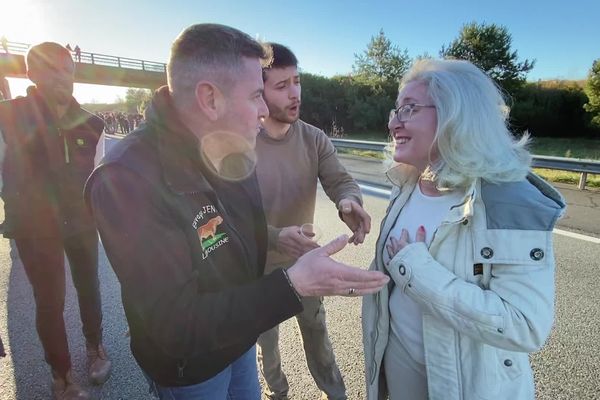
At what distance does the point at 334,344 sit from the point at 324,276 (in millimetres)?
2073

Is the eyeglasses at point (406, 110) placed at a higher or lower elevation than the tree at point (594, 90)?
lower

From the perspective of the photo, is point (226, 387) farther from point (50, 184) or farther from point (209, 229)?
point (50, 184)

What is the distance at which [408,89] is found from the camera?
1690 millimetres

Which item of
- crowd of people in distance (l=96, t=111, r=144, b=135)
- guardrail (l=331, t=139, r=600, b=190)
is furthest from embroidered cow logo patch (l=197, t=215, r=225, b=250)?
crowd of people in distance (l=96, t=111, r=144, b=135)

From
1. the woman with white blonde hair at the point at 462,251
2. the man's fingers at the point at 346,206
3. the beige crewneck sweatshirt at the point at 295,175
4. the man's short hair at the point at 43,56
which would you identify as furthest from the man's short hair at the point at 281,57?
the man's short hair at the point at 43,56

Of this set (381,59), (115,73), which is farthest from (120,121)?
(381,59)

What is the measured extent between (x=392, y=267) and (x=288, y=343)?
6.07 ft

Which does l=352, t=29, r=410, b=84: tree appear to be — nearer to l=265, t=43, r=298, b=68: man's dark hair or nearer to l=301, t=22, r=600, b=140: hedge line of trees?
l=301, t=22, r=600, b=140: hedge line of trees

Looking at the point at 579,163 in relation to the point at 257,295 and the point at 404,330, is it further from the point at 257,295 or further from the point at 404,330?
the point at 257,295

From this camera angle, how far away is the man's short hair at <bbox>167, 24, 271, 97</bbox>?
1217 mm

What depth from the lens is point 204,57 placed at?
121 cm

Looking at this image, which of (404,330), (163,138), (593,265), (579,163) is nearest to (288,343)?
(404,330)

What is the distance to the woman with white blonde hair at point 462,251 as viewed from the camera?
1.31 m

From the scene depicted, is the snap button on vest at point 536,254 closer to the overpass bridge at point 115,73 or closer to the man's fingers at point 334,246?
the man's fingers at point 334,246
